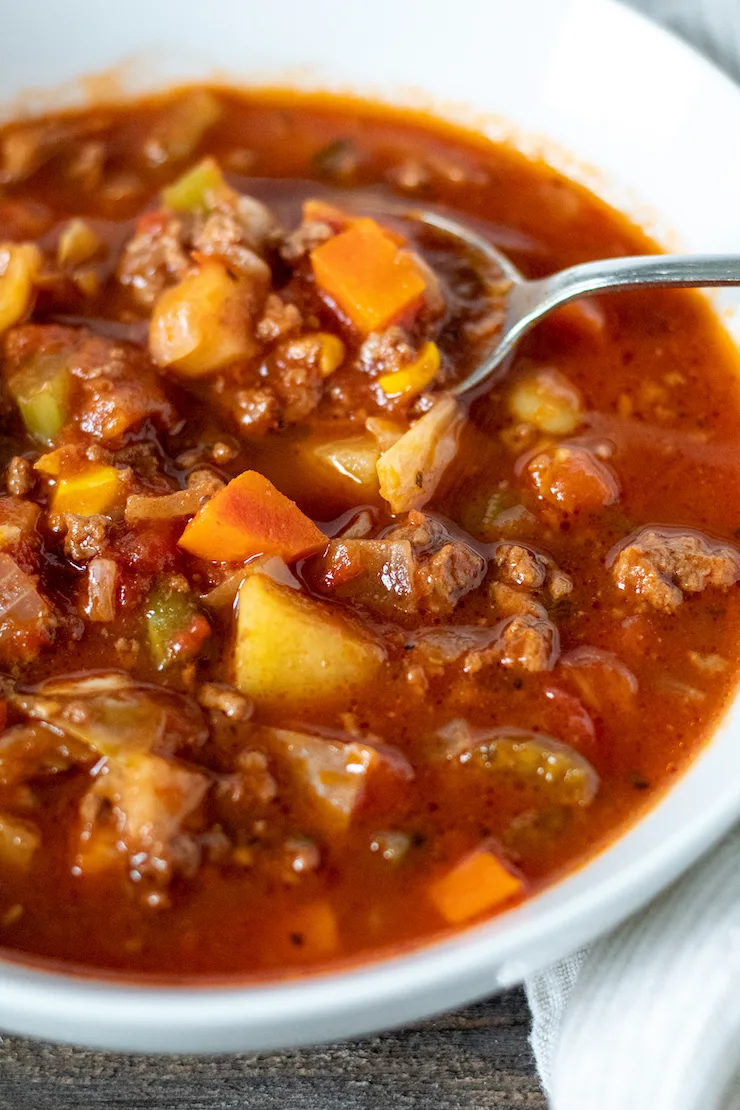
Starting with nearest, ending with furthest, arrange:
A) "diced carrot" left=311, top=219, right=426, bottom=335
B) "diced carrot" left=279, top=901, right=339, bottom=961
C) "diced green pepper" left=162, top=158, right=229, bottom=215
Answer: "diced carrot" left=279, top=901, right=339, bottom=961, "diced carrot" left=311, top=219, right=426, bottom=335, "diced green pepper" left=162, top=158, right=229, bottom=215

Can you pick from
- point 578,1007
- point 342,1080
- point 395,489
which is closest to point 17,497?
point 395,489

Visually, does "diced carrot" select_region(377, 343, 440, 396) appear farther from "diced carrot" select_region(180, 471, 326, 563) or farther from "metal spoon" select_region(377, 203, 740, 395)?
"diced carrot" select_region(180, 471, 326, 563)

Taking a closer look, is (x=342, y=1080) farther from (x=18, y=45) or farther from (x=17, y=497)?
(x=18, y=45)

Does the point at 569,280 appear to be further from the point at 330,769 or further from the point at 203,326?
the point at 330,769

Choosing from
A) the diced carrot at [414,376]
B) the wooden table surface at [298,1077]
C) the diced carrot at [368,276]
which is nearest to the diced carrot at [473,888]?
the wooden table surface at [298,1077]

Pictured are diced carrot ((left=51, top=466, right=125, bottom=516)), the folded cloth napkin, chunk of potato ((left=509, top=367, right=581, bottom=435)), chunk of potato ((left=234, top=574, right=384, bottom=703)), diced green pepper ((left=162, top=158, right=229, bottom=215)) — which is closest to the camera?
the folded cloth napkin

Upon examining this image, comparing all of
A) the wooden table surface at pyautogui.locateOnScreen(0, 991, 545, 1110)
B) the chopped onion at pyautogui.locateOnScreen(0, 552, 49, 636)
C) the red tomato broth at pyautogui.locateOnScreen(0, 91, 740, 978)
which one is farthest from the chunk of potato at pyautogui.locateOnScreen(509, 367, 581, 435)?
the wooden table surface at pyautogui.locateOnScreen(0, 991, 545, 1110)

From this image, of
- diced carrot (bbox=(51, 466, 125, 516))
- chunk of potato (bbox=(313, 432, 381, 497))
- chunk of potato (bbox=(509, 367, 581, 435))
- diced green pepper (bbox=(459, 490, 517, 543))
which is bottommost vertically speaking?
A: diced carrot (bbox=(51, 466, 125, 516))

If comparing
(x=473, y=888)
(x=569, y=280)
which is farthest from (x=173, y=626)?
(x=569, y=280)
